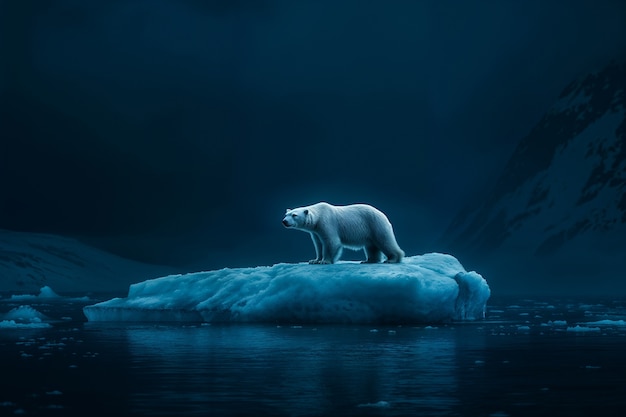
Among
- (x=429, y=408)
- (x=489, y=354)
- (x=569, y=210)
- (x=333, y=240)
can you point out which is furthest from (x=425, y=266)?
(x=569, y=210)

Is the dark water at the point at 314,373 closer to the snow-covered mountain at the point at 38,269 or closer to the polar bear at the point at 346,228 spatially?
the polar bear at the point at 346,228

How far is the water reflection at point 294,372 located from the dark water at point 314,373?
23mm

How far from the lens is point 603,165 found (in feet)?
655

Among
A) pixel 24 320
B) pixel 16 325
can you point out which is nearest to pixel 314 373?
pixel 16 325

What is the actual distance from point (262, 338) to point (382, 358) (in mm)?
5124

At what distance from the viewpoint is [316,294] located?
965 inches

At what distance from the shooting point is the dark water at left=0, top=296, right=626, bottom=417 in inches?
424

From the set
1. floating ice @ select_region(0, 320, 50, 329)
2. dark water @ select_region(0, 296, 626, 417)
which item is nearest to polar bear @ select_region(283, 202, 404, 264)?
dark water @ select_region(0, 296, 626, 417)

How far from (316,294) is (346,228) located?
7.02ft

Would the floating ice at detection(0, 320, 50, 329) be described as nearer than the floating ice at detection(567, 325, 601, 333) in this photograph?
No

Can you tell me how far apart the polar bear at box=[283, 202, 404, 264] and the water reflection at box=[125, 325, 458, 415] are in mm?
3855

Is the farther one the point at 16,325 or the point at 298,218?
the point at 16,325

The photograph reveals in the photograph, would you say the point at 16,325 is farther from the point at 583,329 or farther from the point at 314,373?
the point at 583,329

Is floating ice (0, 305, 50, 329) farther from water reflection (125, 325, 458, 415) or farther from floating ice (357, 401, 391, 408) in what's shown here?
floating ice (357, 401, 391, 408)
